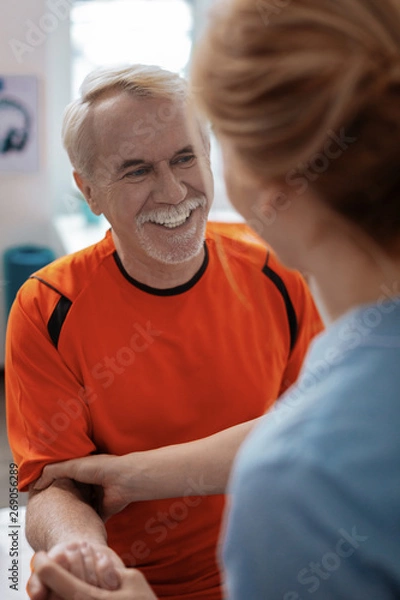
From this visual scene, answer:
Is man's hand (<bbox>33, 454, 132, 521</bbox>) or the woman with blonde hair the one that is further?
man's hand (<bbox>33, 454, 132, 521</bbox>)

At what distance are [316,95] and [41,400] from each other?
0.96 meters

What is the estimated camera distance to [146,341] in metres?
1.46

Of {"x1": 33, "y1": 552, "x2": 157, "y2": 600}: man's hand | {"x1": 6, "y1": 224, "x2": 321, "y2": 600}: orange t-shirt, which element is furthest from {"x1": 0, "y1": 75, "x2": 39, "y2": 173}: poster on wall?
{"x1": 33, "y1": 552, "x2": 157, "y2": 600}: man's hand

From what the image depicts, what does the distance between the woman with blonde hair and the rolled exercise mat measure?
3340mm

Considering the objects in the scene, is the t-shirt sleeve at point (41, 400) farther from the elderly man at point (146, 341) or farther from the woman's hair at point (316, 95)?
the woman's hair at point (316, 95)

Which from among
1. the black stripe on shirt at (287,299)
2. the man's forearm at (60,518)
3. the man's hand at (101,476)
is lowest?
the man's forearm at (60,518)

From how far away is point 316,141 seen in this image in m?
0.63

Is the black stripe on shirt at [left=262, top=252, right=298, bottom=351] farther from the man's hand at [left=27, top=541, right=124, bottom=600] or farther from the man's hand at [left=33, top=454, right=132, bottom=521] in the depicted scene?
the man's hand at [left=27, top=541, right=124, bottom=600]

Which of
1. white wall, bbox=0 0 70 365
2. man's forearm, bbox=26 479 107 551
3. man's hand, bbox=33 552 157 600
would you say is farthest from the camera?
white wall, bbox=0 0 70 365

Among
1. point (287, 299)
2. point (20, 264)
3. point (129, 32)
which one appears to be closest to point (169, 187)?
Result: point (287, 299)

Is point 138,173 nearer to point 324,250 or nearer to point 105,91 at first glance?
point 105,91

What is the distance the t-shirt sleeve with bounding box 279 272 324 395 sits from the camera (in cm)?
153

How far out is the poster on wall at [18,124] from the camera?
3.90 m

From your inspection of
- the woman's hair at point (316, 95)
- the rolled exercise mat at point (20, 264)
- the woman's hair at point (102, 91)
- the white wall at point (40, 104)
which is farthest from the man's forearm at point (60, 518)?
the white wall at point (40, 104)
